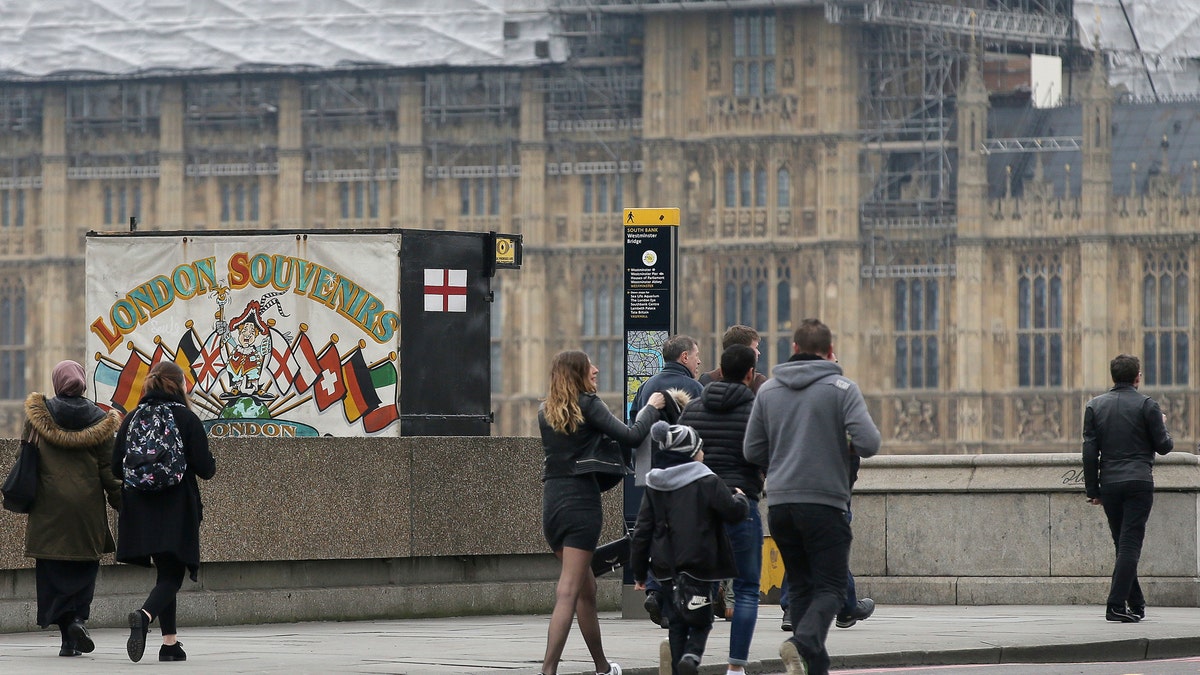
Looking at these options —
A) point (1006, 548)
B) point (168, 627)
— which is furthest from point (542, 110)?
point (168, 627)

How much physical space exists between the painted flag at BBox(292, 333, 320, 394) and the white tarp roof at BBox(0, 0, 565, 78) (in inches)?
1776

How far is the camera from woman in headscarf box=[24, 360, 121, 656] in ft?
44.0

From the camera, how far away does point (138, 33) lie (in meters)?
65.4

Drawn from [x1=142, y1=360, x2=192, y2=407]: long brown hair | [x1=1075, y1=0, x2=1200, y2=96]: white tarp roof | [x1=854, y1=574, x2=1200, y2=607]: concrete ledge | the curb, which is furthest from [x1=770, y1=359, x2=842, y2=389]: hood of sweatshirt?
[x1=1075, y1=0, x2=1200, y2=96]: white tarp roof

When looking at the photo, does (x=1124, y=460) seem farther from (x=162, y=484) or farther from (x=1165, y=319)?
(x=1165, y=319)

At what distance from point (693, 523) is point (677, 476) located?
23cm

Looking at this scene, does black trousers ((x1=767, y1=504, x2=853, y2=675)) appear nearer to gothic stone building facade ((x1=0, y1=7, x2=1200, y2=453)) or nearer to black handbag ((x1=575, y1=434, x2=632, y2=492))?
black handbag ((x1=575, y1=434, x2=632, y2=492))

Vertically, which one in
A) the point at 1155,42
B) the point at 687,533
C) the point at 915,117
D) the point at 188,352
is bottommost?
the point at 687,533

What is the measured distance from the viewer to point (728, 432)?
40.4ft

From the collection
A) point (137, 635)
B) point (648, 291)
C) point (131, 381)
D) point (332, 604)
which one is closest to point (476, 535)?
point (332, 604)

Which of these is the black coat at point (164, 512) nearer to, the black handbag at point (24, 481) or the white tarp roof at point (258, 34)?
the black handbag at point (24, 481)

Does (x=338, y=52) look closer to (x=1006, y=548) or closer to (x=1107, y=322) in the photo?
(x=1107, y=322)

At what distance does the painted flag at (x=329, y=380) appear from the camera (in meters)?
17.4

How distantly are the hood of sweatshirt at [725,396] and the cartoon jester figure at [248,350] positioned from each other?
5864mm
